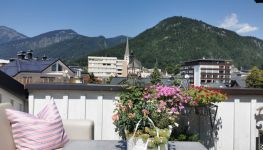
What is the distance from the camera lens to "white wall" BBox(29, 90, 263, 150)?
8.64ft

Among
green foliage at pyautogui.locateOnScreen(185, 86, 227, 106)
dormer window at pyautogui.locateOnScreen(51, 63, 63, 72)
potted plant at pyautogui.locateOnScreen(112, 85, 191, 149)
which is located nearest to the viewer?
potted plant at pyautogui.locateOnScreen(112, 85, 191, 149)

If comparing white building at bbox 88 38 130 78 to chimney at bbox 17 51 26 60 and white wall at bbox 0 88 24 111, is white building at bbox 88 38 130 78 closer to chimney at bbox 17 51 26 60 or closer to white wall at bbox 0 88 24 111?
chimney at bbox 17 51 26 60

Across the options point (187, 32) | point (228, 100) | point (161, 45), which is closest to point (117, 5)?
point (161, 45)

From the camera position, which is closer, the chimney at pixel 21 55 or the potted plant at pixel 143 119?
the potted plant at pixel 143 119

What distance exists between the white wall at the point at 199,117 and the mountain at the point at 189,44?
68888mm

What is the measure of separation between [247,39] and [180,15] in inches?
1013

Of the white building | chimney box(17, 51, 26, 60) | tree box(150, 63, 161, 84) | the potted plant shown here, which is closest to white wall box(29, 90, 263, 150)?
tree box(150, 63, 161, 84)

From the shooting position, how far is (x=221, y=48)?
9975cm

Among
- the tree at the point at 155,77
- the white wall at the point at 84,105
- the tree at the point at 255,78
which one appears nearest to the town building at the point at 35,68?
the white wall at the point at 84,105

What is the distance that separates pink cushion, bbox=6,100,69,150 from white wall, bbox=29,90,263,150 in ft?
2.32

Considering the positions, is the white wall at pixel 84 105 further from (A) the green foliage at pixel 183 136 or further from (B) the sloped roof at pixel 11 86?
(A) the green foliage at pixel 183 136

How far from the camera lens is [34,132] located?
1.83m

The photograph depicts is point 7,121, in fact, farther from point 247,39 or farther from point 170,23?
point 247,39

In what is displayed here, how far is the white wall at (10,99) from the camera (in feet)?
7.41
